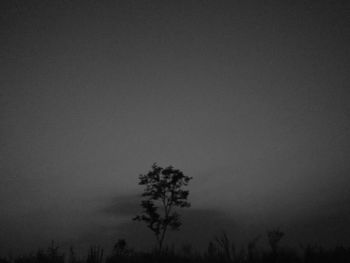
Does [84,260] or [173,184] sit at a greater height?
[173,184]

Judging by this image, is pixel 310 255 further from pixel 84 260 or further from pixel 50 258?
pixel 50 258

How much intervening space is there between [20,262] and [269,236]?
6.48 metres

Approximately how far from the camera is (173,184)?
39.3 m

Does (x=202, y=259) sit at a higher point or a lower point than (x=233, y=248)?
lower

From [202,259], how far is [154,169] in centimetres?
3387

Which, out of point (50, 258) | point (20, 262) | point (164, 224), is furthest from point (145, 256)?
point (164, 224)

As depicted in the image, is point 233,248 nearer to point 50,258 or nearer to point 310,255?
point 310,255

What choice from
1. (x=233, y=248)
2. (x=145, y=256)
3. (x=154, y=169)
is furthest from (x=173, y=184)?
(x=233, y=248)

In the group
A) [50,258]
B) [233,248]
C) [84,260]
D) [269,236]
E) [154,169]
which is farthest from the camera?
[154,169]

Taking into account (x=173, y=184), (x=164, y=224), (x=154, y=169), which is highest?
(x=154, y=169)

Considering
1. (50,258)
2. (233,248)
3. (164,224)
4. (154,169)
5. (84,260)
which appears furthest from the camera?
(154,169)

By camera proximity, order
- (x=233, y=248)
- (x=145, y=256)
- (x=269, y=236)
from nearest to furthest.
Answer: (x=233, y=248), (x=269, y=236), (x=145, y=256)

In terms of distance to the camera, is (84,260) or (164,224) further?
(164,224)

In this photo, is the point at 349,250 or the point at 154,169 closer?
the point at 349,250
